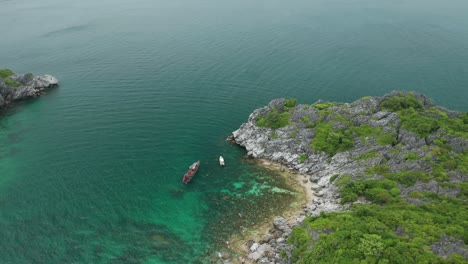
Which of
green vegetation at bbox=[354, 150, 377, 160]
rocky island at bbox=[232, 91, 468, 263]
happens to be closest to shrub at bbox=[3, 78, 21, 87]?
rocky island at bbox=[232, 91, 468, 263]

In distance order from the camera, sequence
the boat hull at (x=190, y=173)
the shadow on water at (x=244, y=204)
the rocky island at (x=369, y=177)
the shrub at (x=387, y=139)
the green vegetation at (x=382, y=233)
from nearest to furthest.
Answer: the green vegetation at (x=382, y=233)
the rocky island at (x=369, y=177)
the shadow on water at (x=244, y=204)
the shrub at (x=387, y=139)
the boat hull at (x=190, y=173)

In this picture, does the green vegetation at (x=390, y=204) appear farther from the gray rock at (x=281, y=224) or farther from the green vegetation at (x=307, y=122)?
the gray rock at (x=281, y=224)

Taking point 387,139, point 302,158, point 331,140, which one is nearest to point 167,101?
point 302,158

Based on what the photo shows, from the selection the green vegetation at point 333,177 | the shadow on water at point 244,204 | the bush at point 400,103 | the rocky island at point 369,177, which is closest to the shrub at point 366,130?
the rocky island at point 369,177

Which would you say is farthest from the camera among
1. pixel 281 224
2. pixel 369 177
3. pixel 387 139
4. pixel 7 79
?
pixel 7 79

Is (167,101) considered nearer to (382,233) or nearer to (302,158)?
(302,158)

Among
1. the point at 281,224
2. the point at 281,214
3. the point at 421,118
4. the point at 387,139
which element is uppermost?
the point at 421,118

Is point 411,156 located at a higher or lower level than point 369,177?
higher
